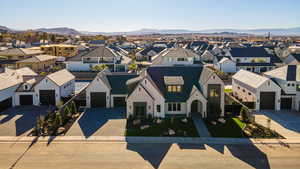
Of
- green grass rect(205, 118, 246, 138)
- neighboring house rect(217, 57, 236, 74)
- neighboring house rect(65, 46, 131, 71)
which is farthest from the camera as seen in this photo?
neighboring house rect(217, 57, 236, 74)

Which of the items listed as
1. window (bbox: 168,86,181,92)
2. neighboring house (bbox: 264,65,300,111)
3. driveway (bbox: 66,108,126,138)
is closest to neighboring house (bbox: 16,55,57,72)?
driveway (bbox: 66,108,126,138)

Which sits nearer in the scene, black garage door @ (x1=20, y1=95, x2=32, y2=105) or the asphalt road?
the asphalt road

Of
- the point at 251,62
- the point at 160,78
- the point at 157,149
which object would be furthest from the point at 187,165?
the point at 251,62

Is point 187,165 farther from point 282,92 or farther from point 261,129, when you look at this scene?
point 282,92

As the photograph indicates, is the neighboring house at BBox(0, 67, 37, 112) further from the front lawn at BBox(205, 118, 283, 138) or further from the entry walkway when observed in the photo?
the front lawn at BBox(205, 118, 283, 138)

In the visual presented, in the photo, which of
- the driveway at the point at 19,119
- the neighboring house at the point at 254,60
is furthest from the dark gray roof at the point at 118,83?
the neighboring house at the point at 254,60

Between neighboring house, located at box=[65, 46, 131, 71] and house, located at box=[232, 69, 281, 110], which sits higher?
neighboring house, located at box=[65, 46, 131, 71]

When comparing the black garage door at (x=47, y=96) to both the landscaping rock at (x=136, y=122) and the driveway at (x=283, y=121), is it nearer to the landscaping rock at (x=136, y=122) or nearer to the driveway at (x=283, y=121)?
the landscaping rock at (x=136, y=122)
